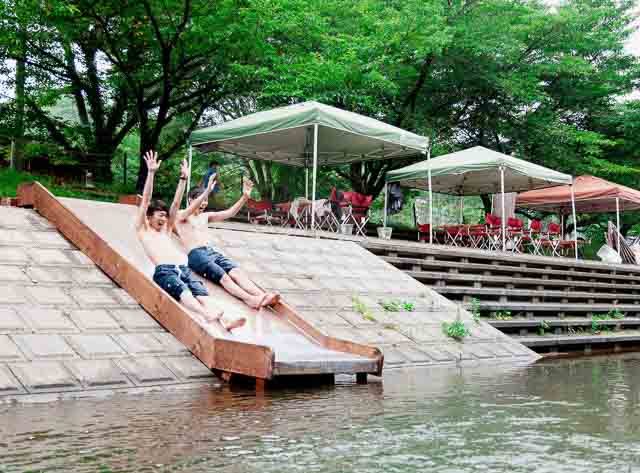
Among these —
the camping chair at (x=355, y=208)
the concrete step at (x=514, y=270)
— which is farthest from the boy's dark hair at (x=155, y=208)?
the camping chair at (x=355, y=208)

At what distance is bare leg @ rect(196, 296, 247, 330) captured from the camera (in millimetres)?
6406

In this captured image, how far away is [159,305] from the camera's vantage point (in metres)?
6.69

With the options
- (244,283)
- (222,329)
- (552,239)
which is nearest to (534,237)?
(552,239)

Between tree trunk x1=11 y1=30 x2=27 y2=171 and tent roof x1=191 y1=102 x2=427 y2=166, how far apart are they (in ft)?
22.0

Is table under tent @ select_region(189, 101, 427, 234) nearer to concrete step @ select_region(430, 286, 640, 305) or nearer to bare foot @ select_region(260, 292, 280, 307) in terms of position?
concrete step @ select_region(430, 286, 640, 305)

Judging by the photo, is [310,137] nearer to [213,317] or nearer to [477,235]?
[477,235]

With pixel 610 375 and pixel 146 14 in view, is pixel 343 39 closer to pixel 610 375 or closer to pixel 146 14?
pixel 146 14

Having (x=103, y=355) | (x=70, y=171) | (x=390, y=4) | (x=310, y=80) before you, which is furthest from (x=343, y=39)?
(x=103, y=355)

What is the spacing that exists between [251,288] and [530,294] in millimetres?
6990

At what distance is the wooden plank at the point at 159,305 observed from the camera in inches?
229

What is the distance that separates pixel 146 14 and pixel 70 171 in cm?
531

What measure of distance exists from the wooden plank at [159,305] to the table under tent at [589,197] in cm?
1549

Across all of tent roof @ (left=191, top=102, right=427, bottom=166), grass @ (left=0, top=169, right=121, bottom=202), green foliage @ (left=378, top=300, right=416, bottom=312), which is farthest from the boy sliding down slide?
grass @ (left=0, top=169, right=121, bottom=202)

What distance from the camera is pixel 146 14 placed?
17.5 m
